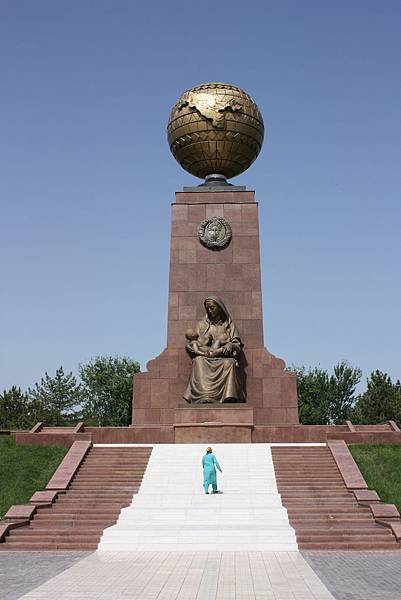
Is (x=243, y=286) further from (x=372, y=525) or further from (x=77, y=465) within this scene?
(x=372, y=525)

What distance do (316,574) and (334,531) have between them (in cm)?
242

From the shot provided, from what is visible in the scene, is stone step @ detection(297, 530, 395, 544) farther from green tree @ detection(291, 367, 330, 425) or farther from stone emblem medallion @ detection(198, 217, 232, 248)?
green tree @ detection(291, 367, 330, 425)

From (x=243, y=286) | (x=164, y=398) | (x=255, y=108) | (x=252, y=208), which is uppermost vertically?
(x=255, y=108)

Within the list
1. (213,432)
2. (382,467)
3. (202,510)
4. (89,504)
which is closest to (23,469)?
(89,504)

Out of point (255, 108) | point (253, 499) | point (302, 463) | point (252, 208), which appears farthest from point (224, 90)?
point (253, 499)

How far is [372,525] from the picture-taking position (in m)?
10.0

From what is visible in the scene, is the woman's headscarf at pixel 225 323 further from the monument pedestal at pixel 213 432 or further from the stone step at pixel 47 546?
the stone step at pixel 47 546

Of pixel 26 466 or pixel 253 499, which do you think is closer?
pixel 253 499

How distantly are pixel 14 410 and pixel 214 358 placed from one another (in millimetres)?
31389

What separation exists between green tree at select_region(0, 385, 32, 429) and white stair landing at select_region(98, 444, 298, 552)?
3203 centimetres

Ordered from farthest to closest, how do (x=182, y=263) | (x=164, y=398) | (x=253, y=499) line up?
(x=182, y=263)
(x=164, y=398)
(x=253, y=499)

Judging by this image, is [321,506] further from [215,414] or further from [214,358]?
[214,358]

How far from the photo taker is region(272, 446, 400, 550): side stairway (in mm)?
9352

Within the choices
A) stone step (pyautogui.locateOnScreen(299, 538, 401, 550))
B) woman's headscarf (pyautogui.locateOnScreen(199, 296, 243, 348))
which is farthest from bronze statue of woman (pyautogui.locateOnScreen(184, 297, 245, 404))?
stone step (pyautogui.locateOnScreen(299, 538, 401, 550))
